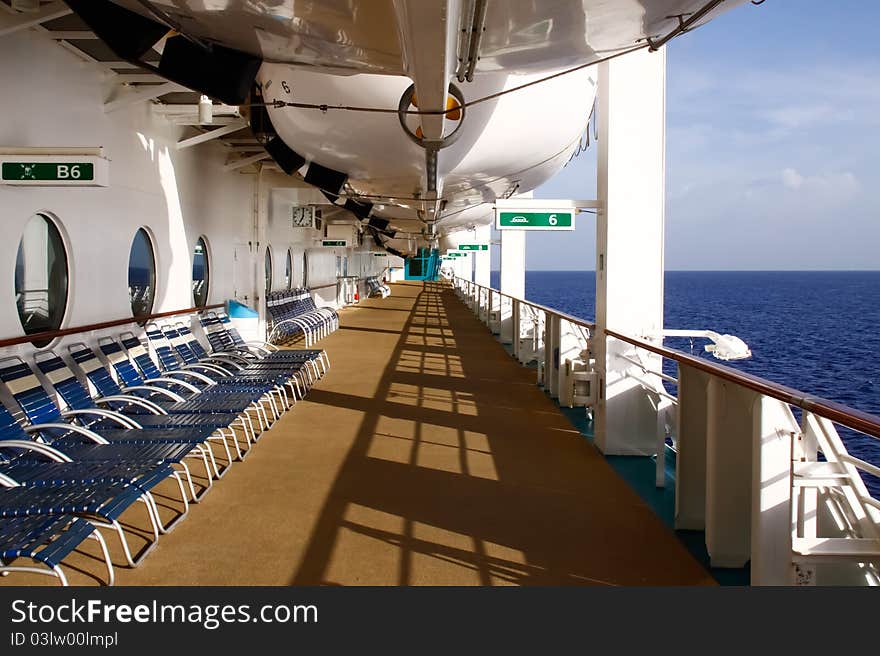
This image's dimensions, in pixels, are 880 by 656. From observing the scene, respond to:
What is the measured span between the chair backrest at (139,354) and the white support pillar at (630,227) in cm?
297

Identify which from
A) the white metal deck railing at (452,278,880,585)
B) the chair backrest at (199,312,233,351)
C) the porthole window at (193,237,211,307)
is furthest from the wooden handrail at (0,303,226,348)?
the white metal deck railing at (452,278,880,585)

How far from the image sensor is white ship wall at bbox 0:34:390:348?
3.92 metres

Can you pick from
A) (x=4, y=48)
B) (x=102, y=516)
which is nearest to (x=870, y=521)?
(x=102, y=516)

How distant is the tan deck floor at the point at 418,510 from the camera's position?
2553 millimetres

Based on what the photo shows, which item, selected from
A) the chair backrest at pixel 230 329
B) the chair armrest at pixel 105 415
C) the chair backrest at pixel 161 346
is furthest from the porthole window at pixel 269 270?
the chair armrest at pixel 105 415

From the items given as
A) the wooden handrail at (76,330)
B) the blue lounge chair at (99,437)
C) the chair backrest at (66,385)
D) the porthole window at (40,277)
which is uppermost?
the porthole window at (40,277)

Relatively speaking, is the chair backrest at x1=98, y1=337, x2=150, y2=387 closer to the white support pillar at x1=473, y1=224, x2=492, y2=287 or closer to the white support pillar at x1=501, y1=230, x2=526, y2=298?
the white support pillar at x1=501, y1=230, x2=526, y2=298

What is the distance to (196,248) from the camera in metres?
7.29

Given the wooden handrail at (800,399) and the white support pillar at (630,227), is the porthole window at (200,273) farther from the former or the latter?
the wooden handrail at (800,399)

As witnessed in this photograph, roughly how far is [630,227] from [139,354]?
3.46 m

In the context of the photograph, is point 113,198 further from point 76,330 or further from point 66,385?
point 66,385

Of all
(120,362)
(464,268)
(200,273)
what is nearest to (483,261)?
(464,268)

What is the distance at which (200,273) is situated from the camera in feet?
24.4

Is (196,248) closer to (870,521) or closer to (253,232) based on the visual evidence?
(253,232)
